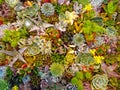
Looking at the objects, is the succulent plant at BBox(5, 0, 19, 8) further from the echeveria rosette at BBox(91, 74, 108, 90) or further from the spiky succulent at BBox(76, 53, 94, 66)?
the echeveria rosette at BBox(91, 74, 108, 90)

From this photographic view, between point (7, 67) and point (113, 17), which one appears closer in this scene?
point (7, 67)

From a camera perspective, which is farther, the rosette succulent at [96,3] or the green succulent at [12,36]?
the rosette succulent at [96,3]

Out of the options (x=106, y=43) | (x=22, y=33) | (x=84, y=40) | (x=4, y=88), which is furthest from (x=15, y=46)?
(x=106, y=43)

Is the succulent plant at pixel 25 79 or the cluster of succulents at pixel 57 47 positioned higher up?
the cluster of succulents at pixel 57 47

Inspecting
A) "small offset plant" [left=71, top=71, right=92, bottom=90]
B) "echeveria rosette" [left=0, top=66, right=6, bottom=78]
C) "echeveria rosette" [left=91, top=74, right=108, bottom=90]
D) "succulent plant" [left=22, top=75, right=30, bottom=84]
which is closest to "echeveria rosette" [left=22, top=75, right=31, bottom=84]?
"succulent plant" [left=22, top=75, right=30, bottom=84]

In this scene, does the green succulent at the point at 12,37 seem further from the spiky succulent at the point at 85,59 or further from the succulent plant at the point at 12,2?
the spiky succulent at the point at 85,59

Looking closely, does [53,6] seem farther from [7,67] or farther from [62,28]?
[7,67]

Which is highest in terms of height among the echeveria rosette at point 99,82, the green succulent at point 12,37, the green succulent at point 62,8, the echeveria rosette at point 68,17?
the green succulent at point 62,8

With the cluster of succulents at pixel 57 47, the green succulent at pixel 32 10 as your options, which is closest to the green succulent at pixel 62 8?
the cluster of succulents at pixel 57 47
